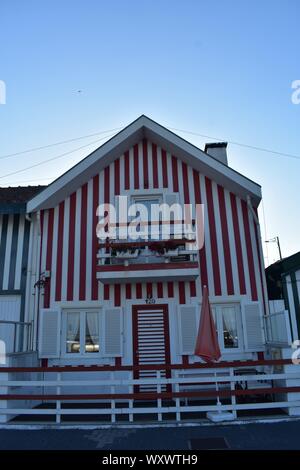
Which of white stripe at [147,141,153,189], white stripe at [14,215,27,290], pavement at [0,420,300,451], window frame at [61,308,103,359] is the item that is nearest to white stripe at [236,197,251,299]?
white stripe at [147,141,153,189]

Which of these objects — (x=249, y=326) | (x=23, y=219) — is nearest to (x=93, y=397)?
(x=249, y=326)

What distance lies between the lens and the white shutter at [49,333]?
10.1 meters

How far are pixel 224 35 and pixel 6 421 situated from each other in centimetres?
1017

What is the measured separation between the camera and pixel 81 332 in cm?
1038

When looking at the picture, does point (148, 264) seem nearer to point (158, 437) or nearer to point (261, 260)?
point (261, 260)

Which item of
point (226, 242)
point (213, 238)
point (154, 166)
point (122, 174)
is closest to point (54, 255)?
point (122, 174)

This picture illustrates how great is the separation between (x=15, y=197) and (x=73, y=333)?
18.6 feet

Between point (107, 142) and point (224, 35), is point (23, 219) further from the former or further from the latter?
point (224, 35)

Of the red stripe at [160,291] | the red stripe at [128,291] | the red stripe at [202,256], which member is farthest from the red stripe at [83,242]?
the red stripe at [202,256]

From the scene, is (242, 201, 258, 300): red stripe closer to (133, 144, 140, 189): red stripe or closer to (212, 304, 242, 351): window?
(212, 304, 242, 351): window

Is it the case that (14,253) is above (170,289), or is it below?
above

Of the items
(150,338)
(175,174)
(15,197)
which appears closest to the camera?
(150,338)

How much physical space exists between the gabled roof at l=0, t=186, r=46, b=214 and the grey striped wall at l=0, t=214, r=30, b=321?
1.76 feet

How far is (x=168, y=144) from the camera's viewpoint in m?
11.3
